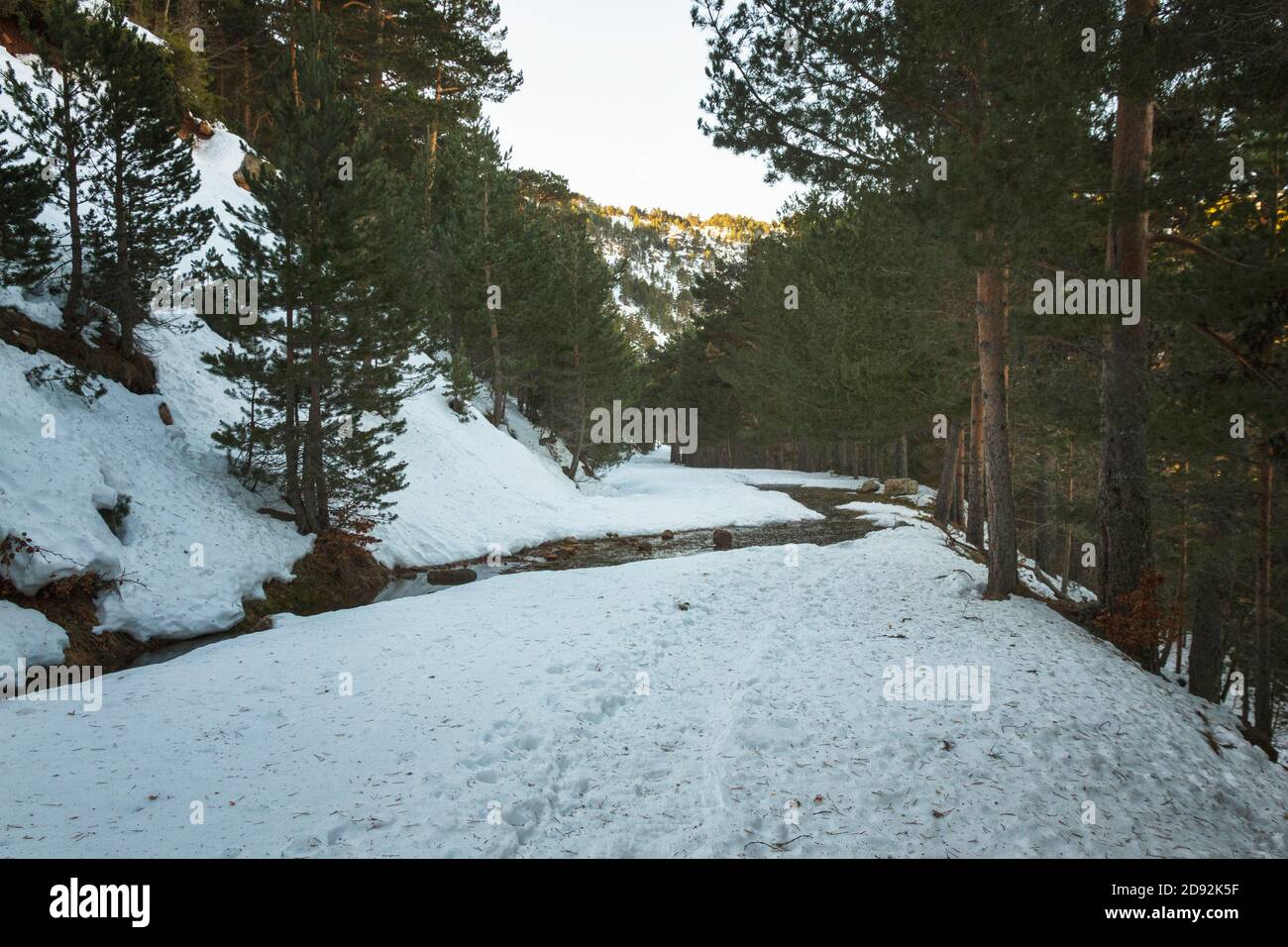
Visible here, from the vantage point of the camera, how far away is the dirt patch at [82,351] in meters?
10.5

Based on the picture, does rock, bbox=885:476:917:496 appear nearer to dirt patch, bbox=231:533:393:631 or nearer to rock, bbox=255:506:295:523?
dirt patch, bbox=231:533:393:631

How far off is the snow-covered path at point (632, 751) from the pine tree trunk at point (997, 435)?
1.41m

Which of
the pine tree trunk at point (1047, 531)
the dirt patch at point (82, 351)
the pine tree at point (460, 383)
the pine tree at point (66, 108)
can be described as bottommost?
the pine tree trunk at point (1047, 531)

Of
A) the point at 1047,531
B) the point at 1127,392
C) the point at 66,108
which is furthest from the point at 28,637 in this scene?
the point at 1047,531

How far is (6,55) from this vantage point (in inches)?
717

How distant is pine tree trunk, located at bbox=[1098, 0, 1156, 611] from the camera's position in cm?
799

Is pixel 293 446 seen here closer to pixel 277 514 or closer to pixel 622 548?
pixel 277 514

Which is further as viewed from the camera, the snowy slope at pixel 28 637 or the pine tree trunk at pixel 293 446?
the pine tree trunk at pixel 293 446

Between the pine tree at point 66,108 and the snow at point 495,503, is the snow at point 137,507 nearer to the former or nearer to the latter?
the pine tree at point 66,108

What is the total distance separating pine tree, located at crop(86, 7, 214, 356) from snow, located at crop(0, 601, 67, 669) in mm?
7048

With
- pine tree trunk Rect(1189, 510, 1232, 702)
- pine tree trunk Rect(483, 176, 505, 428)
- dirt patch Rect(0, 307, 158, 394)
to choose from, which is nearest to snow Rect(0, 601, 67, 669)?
dirt patch Rect(0, 307, 158, 394)

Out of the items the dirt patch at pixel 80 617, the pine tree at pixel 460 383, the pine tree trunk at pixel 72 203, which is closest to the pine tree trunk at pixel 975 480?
the pine tree at pixel 460 383

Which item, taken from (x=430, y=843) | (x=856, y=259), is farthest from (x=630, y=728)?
(x=856, y=259)

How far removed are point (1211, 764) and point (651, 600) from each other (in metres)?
7.05
